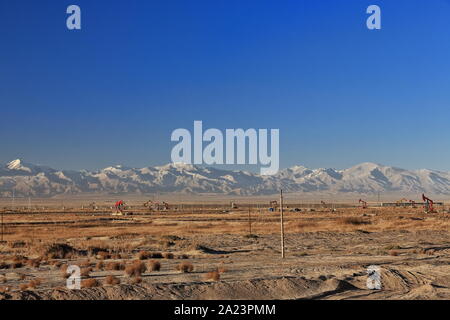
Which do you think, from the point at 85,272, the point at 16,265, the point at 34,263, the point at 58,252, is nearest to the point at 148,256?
the point at 58,252

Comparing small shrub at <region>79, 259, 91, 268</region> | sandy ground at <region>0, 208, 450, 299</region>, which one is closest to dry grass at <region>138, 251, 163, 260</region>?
sandy ground at <region>0, 208, 450, 299</region>

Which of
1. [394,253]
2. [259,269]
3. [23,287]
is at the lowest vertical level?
[394,253]

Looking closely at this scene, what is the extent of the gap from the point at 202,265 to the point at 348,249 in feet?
43.2

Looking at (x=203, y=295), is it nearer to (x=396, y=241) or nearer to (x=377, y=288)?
(x=377, y=288)

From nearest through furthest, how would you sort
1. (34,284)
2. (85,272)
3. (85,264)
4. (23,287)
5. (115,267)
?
(23,287) → (34,284) → (85,272) → (115,267) → (85,264)

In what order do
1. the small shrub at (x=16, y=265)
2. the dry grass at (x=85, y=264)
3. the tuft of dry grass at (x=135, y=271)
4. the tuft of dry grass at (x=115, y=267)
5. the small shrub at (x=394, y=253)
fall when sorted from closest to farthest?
1. the tuft of dry grass at (x=135, y=271)
2. the tuft of dry grass at (x=115, y=267)
3. the dry grass at (x=85, y=264)
4. the small shrub at (x=16, y=265)
5. the small shrub at (x=394, y=253)

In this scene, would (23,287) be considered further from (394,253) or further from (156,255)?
(394,253)

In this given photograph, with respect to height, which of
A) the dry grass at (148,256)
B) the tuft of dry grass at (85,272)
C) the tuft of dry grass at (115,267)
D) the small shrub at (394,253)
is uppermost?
the tuft of dry grass at (85,272)

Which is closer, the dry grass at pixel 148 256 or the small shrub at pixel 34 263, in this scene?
the small shrub at pixel 34 263

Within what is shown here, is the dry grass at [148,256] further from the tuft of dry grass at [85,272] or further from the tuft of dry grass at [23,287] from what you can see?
the tuft of dry grass at [23,287]

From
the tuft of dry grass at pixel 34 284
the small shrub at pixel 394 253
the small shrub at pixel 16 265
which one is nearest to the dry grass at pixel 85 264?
the small shrub at pixel 16 265
